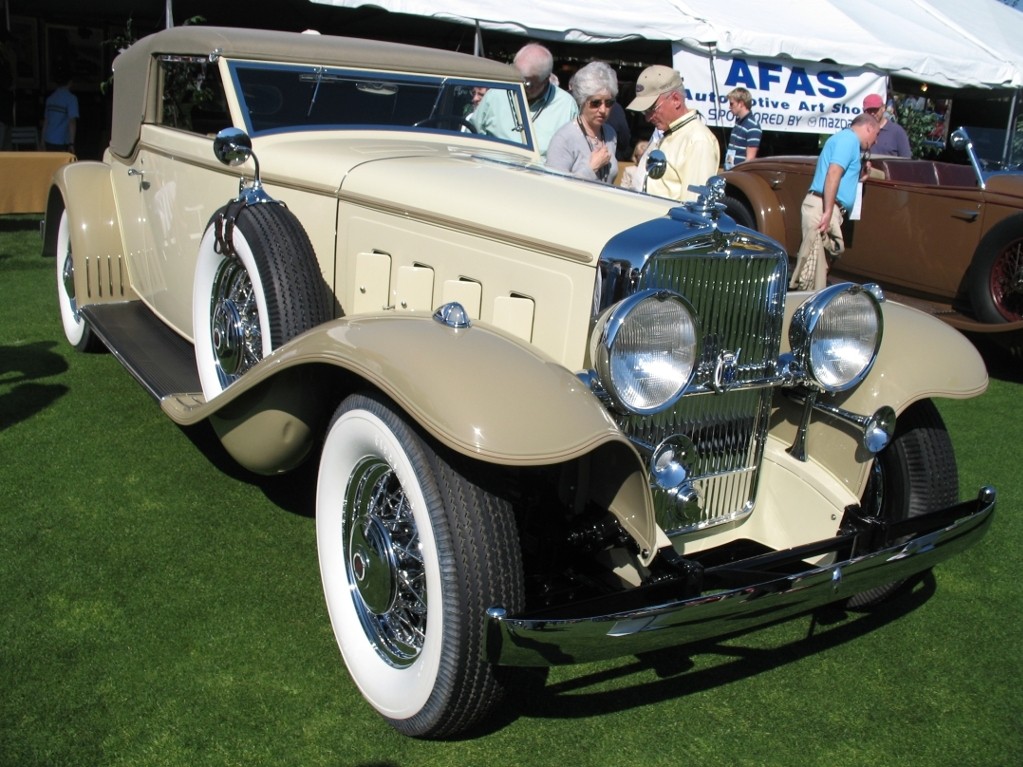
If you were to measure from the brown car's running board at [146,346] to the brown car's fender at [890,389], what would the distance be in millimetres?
2169

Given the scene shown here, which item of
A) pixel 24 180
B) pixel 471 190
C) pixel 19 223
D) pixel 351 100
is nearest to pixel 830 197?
pixel 351 100

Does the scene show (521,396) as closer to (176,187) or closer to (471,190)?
(471,190)

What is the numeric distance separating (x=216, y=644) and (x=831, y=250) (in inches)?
204

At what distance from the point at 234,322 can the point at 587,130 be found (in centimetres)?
197

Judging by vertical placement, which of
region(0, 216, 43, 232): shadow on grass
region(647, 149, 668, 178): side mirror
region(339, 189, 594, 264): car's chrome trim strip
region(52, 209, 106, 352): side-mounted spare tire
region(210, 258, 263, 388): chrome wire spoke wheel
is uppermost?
region(647, 149, 668, 178): side mirror

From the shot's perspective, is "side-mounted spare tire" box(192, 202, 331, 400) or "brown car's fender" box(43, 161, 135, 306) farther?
"brown car's fender" box(43, 161, 135, 306)

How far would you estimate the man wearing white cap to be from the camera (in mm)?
4293

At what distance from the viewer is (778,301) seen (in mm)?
2619

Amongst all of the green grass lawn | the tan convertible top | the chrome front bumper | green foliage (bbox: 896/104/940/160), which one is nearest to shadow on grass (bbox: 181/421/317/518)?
the green grass lawn

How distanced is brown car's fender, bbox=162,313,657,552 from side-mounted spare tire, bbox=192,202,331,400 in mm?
304

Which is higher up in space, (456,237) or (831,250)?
(456,237)

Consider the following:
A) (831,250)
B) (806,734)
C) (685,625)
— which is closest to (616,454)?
(685,625)

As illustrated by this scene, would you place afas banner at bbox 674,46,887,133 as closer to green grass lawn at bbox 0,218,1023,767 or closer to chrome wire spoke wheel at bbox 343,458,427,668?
green grass lawn at bbox 0,218,1023,767

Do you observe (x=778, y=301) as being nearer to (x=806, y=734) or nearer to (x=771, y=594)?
(x=771, y=594)
